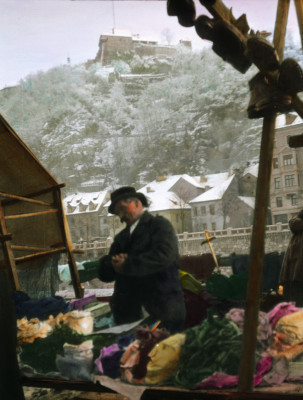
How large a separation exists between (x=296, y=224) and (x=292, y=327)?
29.3 inches

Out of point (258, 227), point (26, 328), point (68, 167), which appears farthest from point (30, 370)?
point (258, 227)

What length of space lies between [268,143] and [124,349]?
1933 mm

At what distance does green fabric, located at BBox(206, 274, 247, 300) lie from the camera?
3.30m

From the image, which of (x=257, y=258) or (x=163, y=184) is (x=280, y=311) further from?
(x=163, y=184)

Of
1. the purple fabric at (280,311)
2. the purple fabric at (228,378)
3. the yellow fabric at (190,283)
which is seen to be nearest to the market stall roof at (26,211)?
the yellow fabric at (190,283)

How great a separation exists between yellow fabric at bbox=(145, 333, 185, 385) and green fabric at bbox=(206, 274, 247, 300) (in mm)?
419

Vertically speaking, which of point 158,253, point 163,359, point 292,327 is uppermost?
point 158,253

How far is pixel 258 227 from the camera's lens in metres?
3.10

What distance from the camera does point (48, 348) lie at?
12.7 feet

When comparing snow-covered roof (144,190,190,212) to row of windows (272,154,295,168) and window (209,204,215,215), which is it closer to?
window (209,204,215,215)

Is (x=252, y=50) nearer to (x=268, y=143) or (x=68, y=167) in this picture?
(x=268, y=143)

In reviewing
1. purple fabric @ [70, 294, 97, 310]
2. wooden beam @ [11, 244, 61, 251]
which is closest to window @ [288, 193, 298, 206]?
purple fabric @ [70, 294, 97, 310]

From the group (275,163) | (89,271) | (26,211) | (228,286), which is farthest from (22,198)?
(275,163)

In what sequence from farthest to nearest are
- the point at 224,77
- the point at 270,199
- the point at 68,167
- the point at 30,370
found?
the point at 68,167
the point at 30,370
the point at 224,77
the point at 270,199
